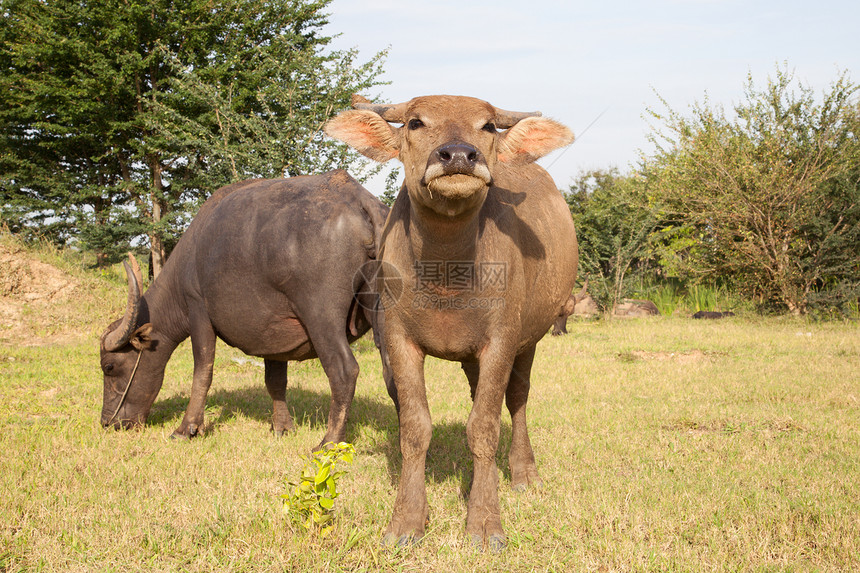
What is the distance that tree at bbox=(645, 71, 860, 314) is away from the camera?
608 inches

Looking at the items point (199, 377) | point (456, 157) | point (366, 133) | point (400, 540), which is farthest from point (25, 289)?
point (456, 157)

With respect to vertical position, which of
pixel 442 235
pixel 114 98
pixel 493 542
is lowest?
pixel 493 542

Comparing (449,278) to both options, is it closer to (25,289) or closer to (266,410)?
(266,410)

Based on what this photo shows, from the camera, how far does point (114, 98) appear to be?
18.5m

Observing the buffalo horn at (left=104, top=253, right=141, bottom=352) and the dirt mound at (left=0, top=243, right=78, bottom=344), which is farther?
the dirt mound at (left=0, top=243, right=78, bottom=344)

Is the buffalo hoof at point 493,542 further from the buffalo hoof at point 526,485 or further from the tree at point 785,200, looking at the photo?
the tree at point 785,200

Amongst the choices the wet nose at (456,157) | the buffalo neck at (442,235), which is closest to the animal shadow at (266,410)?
the buffalo neck at (442,235)

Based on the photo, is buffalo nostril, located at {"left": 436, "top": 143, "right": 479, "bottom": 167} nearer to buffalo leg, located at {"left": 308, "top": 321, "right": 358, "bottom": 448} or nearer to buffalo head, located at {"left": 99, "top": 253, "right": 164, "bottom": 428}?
buffalo leg, located at {"left": 308, "top": 321, "right": 358, "bottom": 448}

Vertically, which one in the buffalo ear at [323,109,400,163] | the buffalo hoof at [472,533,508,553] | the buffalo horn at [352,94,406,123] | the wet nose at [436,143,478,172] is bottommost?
the buffalo hoof at [472,533,508,553]

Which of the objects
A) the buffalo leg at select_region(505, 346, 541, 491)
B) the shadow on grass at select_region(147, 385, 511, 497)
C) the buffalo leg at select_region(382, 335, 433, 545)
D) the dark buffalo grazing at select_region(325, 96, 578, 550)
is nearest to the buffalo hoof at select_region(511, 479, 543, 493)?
the buffalo leg at select_region(505, 346, 541, 491)

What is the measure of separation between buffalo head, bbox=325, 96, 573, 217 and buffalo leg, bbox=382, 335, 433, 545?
945 millimetres

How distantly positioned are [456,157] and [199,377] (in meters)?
4.05

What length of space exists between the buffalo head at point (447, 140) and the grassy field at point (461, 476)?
192cm

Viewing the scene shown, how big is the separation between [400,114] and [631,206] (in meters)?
16.8
